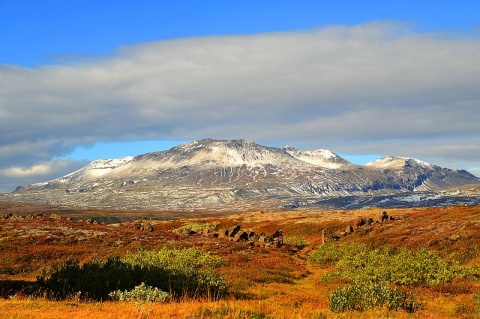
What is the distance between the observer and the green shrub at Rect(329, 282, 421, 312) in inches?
768

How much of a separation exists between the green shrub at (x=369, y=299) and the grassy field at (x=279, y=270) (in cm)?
18

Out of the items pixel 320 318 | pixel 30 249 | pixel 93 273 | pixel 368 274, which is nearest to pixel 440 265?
pixel 368 274

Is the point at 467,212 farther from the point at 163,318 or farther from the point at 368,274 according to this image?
the point at 163,318

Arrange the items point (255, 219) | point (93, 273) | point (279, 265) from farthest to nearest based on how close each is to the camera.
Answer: point (255, 219), point (279, 265), point (93, 273)

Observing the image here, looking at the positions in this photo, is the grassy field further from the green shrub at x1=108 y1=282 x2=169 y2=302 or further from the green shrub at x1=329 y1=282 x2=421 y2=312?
the green shrub at x1=108 y1=282 x2=169 y2=302

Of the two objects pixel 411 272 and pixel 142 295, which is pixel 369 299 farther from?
pixel 411 272

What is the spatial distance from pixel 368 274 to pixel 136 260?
15825 mm

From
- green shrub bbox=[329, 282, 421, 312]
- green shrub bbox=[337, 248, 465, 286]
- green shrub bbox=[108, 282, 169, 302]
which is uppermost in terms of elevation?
green shrub bbox=[108, 282, 169, 302]

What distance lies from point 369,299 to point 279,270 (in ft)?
62.0

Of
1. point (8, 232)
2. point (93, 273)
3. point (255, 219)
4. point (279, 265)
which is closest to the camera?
point (93, 273)

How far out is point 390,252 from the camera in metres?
42.5

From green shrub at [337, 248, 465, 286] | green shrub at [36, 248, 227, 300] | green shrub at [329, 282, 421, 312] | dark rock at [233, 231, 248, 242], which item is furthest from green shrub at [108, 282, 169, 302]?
dark rock at [233, 231, 248, 242]

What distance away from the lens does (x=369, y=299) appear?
65.4ft

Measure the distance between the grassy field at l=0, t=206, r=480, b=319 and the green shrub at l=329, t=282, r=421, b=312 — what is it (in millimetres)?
184
